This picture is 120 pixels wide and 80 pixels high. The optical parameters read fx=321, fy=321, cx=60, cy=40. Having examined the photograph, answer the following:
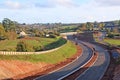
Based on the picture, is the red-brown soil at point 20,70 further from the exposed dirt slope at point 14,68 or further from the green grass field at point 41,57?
the green grass field at point 41,57

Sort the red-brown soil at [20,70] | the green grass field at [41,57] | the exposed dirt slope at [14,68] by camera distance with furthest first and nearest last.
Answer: the green grass field at [41,57] < the exposed dirt slope at [14,68] < the red-brown soil at [20,70]

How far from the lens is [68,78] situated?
52656 mm

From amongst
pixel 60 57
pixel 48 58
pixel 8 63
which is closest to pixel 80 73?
pixel 8 63

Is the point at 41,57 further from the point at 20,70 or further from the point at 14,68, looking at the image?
the point at 14,68

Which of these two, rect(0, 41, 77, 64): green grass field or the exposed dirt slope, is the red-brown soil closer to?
the exposed dirt slope

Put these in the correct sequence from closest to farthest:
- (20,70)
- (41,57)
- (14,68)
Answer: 1. (14,68)
2. (20,70)
3. (41,57)

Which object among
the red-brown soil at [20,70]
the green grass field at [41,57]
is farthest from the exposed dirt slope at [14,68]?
the green grass field at [41,57]

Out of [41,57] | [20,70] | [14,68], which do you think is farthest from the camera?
[41,57]

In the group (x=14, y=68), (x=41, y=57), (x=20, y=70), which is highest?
(x=14, y=68)

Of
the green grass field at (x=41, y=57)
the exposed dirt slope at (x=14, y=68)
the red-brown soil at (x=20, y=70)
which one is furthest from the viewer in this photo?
the green grass field at (x=41, y=57)

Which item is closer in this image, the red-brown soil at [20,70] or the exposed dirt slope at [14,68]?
the red-brown soil at [20,70]

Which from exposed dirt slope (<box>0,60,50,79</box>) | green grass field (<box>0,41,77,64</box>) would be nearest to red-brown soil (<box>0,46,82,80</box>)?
→ exposed dirt slope (<box>0,60,50,79</box>)

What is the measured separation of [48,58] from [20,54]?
36.0 feet

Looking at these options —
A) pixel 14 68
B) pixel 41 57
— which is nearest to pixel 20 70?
pixel 14 68
